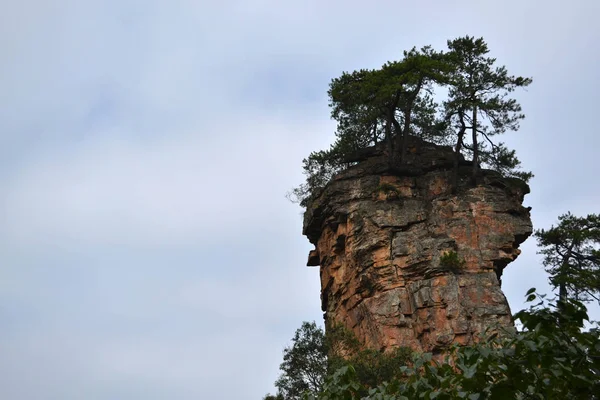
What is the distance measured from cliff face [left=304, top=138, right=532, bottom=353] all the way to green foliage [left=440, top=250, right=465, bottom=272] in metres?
0.05

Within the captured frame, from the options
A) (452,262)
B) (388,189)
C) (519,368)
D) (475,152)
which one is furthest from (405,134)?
(519,368)

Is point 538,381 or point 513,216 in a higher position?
point 513,216

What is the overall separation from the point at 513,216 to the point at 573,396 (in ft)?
96.4

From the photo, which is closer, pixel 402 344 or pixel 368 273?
pixel 402 344

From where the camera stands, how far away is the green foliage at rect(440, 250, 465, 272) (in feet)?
110

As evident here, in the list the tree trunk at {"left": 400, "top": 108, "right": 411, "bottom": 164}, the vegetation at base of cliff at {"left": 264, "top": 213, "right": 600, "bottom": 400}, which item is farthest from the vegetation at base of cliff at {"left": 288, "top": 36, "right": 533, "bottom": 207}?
the vegetation at base of cliff at {"left": 264, "top": 213, "right": 600, "bottom": 400}

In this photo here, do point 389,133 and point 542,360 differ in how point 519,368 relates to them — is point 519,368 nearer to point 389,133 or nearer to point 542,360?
point 542,360

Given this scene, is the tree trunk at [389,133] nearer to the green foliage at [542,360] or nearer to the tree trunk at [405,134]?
the tree trunk at [405,134]

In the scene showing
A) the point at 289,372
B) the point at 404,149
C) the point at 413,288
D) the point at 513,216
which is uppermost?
the point at 404,149

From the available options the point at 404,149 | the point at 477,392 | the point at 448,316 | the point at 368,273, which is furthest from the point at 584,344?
the point at 404,149

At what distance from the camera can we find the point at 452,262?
33656 mm

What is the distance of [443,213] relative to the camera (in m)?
36.1

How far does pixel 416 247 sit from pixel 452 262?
1946 millimetres

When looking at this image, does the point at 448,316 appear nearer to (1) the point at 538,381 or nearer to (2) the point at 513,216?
(2) the point at 513,216
